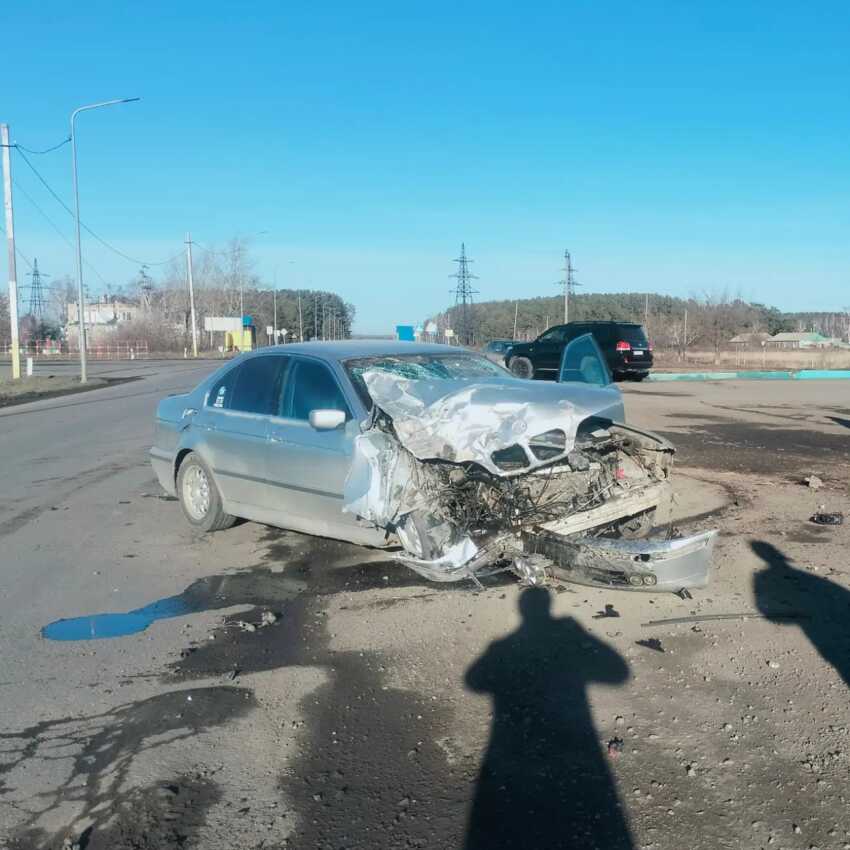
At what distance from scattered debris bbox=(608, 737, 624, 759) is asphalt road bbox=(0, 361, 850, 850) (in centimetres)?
4

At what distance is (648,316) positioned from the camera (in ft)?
224

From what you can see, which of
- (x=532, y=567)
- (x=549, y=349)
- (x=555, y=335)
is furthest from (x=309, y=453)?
(x=555, y=335)

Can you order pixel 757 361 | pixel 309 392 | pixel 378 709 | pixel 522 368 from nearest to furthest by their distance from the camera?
pixel 378 709
pixel 309 392
pixel 522 368
pixel 757 361

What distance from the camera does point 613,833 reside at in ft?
9.14

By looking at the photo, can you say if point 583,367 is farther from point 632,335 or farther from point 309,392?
point 632,335

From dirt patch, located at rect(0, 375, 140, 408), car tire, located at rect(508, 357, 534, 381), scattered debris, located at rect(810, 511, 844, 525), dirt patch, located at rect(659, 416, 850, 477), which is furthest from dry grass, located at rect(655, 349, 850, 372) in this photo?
scattered debris, located at rect(810, 511, 844, 525)

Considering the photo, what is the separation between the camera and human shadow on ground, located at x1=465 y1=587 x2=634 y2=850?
2.81m

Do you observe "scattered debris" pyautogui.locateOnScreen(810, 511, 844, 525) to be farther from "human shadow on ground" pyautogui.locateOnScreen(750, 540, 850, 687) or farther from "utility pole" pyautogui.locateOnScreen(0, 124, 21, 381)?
"utility pole" pyautogui.locateOnScreen(0, 124, 21, 381)

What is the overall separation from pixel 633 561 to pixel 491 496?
0.96 m

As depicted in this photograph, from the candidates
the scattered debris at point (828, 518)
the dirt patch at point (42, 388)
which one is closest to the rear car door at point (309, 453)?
the scattered debris at point (828, 518)

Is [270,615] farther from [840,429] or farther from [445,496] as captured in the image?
[840,429]

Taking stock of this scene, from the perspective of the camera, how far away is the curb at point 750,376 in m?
28.2

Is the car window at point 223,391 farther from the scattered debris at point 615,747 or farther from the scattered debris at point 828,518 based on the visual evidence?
the scattered debris at point 828,518

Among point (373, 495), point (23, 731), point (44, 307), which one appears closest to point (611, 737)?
point (373, 495)
